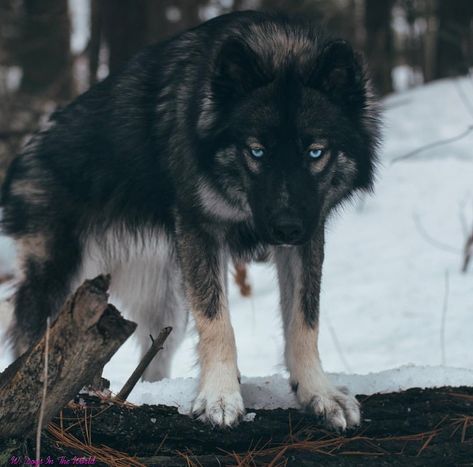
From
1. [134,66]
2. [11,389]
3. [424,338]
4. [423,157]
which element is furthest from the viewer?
[423,157]

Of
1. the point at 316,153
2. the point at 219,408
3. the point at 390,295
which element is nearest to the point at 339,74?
the point at 316,153

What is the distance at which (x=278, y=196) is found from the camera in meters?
3.38

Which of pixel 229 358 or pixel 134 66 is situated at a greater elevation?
pixel 134 66

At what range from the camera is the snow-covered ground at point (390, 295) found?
553 cm

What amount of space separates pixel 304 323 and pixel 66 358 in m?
1.57

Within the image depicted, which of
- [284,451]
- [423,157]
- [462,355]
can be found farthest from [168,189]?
[423,157]

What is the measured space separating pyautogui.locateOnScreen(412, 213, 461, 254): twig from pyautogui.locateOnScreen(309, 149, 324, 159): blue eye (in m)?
4.27

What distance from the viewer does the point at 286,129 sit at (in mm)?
3475

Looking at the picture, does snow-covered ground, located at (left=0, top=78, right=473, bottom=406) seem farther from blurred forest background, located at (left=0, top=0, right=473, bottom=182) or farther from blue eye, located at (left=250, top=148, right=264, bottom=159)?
blurred forest background, located at (left=0, top=0, right=473, bottom=182)

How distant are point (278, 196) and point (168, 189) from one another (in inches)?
33.3

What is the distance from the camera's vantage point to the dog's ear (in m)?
3.60

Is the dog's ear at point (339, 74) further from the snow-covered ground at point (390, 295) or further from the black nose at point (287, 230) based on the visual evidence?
the snow-covered ground at point (390, 295)

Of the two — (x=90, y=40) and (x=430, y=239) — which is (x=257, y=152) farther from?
(x=90, y=40)

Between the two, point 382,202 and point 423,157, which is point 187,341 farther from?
point 423,157
